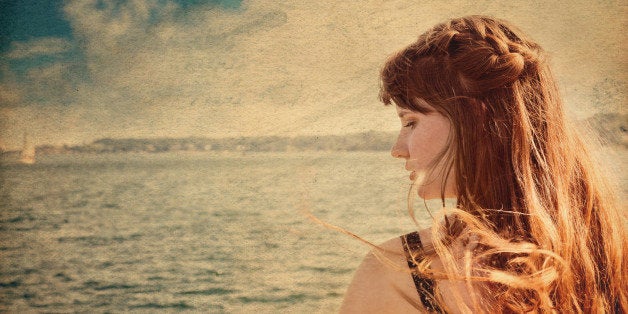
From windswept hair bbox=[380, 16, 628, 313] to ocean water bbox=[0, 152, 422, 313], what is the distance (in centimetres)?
29

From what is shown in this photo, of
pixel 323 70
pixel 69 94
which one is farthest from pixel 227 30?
pixel 69 94

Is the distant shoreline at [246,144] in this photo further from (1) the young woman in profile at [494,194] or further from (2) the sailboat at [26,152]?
(1) the young woman in profile at [494,194]

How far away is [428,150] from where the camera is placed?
680 mm

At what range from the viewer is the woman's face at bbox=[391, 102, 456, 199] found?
67cm

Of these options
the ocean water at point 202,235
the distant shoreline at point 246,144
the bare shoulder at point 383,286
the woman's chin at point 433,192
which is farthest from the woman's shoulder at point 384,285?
the distant shoreline at point 246,144

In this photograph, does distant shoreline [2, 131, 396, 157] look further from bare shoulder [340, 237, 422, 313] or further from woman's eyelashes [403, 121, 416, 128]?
bare shoulder [340, 237, 422, 313]

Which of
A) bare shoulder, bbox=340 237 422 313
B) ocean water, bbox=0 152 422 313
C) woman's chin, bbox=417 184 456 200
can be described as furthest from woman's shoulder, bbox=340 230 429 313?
ocean water, bbox=0 152 422 313

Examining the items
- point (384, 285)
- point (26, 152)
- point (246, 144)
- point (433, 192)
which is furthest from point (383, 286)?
point (246, 144)

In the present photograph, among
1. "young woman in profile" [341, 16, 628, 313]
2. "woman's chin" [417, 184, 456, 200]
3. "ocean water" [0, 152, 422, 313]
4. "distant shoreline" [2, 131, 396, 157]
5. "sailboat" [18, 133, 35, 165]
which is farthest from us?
"distant shoreline" [2, 131, 396, 157]

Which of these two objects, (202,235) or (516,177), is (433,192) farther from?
(202,235)

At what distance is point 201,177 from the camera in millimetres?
10742

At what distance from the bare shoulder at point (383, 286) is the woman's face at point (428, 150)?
11 centimetres

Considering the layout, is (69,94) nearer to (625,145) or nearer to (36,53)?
(36,53)

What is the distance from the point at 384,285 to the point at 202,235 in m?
5.86
